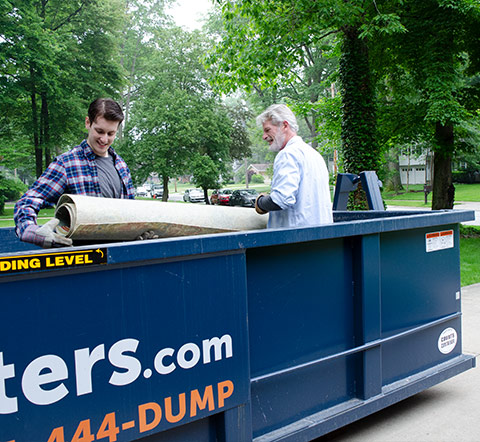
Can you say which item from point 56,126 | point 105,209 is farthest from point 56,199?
point 56,126

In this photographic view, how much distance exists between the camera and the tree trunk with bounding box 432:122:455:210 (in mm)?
14375

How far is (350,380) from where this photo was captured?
3.05 metres

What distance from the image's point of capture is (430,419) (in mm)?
3480

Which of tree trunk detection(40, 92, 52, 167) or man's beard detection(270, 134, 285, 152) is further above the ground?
tree trunk detection(40, 92, 52, 167)

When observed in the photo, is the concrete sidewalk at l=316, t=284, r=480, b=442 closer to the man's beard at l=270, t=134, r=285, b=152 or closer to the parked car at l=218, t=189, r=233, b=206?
the man's beard at l=270, t=134, r=285, b=152

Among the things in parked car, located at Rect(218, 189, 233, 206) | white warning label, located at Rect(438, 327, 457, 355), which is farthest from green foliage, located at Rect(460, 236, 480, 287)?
parked car, located at Rect(218, 189, 233, 206)

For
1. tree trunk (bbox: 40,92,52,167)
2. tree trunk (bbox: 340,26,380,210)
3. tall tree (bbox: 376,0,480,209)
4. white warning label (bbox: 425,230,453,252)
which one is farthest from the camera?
tree trunk (bbox: 40,92,52,167)

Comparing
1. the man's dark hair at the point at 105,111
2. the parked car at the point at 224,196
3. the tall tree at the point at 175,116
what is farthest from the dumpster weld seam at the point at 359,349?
the parked car at the point at 224,196

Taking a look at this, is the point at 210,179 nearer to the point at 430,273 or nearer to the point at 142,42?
the point at 142,42

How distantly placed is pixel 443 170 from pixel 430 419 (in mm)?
12717

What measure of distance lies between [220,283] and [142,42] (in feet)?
157

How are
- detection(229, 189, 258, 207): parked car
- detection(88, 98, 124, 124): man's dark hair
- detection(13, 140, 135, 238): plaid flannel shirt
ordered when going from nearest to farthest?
detection(13, 140, 135, 238): plaid flannel shirt
detection(88, 98, 124, 124): man's dark hair
detection(229, 189, 258, 207): parked car

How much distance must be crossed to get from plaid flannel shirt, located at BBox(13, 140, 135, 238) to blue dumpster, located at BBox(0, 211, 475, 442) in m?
0.75

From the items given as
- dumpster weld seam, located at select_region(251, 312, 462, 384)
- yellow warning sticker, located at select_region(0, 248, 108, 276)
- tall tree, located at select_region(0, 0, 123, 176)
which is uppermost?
tall tree, located at select_region(0, 0, 123, 176)
